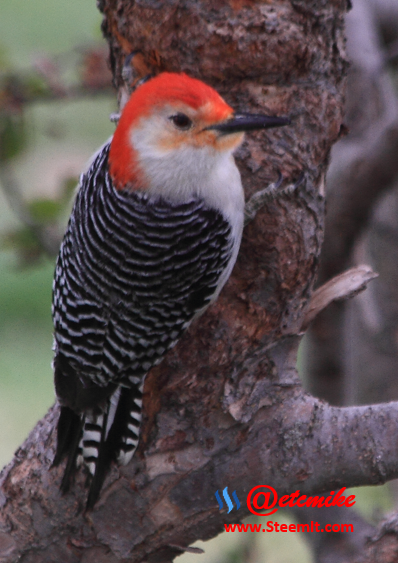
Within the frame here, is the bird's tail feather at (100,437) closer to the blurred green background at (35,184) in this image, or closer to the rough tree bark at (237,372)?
the rough tree bark at (237,372)

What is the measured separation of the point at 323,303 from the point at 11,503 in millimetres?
1287

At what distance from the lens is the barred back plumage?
7.85 ft

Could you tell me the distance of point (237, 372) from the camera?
7.87ft

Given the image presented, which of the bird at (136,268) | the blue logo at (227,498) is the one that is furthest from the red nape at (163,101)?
the blue logo at (227,498)

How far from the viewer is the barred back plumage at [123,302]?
2393 mm

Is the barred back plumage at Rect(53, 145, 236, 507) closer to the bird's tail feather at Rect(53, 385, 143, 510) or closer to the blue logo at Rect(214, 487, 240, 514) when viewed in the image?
the bird's tail feather at Rect(53, 385, 143, 510)

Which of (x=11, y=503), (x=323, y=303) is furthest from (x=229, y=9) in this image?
(x=11, y=503)

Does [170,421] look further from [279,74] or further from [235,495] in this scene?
[279,74]

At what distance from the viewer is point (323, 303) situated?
8.50ft

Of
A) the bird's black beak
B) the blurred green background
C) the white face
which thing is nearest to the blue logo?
the white face

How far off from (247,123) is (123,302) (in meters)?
0.71

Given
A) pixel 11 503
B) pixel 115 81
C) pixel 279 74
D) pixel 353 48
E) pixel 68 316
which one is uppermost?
pixel 353 48

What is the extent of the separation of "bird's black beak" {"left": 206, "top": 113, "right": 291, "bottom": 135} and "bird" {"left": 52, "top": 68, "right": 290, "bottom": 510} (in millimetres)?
24

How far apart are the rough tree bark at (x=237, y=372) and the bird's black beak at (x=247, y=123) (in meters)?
0.19
